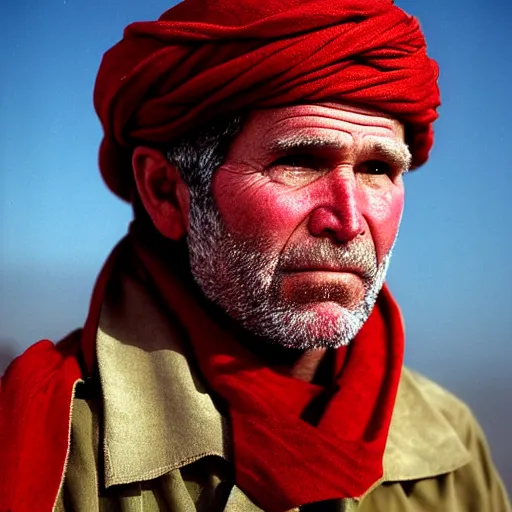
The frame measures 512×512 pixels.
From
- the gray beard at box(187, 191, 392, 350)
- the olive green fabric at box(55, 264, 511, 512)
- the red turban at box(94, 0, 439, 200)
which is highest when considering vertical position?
the red turban at box(94, 0, 439, 200)

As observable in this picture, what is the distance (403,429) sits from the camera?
207 cm

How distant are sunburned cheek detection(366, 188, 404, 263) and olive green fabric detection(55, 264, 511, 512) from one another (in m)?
0.53

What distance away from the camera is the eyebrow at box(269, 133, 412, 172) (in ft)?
5.82

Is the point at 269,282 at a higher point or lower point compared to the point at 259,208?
lower

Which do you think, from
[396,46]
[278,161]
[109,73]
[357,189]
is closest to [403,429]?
[357,189]

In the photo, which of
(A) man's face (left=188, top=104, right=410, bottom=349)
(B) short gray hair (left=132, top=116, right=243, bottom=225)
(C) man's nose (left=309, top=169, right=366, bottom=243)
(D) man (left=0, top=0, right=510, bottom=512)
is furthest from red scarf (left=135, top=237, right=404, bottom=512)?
(C) man's nose (left=309, top=169, right=366, bottom=243)

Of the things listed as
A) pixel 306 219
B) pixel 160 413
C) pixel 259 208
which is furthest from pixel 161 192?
pixel 160 413

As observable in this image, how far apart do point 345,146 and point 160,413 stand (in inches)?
31.5

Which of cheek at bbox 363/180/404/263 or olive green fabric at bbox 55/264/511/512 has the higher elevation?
cheek at bbox 363/180/404/263

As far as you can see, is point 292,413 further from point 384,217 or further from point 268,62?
point 268,62

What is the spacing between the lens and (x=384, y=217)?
1.86 meters

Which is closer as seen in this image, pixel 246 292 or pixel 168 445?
pixel 168 445

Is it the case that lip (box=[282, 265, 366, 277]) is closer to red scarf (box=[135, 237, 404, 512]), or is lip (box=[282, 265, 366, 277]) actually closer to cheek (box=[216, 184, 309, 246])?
cheek (box=[216, 184, 309, 246])

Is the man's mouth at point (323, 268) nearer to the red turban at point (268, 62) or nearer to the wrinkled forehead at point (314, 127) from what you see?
the wrinkled forehead at point (314, 127)
